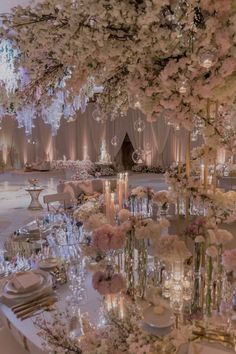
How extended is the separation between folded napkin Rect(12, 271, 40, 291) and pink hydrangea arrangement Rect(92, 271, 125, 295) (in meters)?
0.66

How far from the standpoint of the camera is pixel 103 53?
140cm

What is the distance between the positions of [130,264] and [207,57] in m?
1.09

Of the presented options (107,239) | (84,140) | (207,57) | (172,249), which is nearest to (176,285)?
(172,249)

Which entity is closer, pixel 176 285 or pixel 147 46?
pixel 147 46

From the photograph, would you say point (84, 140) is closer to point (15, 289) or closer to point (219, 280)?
point (15, 289)

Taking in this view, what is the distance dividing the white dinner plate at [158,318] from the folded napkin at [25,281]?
83 centimetres

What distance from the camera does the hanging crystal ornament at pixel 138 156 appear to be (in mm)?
14242

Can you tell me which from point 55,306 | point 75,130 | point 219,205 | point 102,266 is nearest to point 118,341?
point 102,266

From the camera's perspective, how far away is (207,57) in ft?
4.18

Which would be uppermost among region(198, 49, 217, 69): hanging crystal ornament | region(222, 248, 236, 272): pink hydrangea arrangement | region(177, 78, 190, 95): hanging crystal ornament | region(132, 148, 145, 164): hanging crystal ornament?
region(198, 49, 217, 69): hanging crystal ornament

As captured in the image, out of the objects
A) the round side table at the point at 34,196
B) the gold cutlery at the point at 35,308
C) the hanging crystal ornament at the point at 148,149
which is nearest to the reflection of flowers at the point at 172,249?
the gold cutlery at the point at 35,308

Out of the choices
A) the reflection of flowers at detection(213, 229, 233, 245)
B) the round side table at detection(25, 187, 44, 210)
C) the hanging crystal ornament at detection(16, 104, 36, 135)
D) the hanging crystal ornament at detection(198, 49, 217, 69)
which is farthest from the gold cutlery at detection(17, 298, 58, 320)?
the round side table at detection(25, 187, 44, 210)

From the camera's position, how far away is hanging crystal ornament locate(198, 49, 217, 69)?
127cm

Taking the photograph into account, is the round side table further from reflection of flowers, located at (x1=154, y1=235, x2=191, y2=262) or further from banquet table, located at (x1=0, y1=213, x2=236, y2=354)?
reflection of flowers, located at (x1=154, y1=235, x2=191, y2=262)
